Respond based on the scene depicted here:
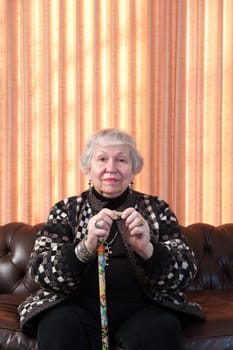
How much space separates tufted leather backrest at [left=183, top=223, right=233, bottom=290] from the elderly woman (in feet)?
1.95

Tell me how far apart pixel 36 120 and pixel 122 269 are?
1.62 m

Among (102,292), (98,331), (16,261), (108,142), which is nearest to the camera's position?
(102,292)

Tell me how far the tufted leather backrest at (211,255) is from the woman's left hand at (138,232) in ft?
2.86

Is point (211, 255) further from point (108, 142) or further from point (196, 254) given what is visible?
point (108, 142)

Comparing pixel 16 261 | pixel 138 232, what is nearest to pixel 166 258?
pixel 138 232

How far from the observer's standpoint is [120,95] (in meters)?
3.70

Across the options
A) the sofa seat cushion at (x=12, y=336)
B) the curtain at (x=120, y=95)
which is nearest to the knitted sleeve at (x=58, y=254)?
the sofa seat cushion at (x=12, y=336)

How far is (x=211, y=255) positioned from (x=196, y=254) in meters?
0.09

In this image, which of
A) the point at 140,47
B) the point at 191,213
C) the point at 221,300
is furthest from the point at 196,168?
the point at 221,300

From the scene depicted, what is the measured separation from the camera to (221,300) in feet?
8.46

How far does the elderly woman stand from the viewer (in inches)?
78.8

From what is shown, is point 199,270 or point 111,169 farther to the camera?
point 199,270

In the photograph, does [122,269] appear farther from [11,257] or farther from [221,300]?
[11,257]

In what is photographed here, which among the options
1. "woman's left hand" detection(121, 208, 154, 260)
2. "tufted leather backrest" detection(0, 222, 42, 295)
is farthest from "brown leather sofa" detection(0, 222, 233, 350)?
"woman's left hand" detection(121, 208, 154, 260)
